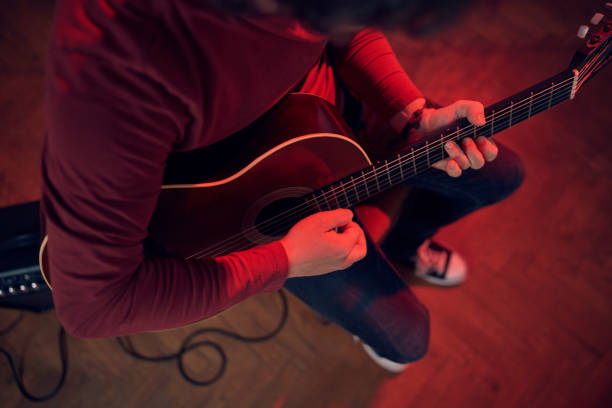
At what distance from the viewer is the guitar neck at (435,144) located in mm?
820

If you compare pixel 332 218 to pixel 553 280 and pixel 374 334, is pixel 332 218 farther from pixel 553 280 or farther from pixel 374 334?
pixel 553 280

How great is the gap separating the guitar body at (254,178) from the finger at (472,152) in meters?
0.23

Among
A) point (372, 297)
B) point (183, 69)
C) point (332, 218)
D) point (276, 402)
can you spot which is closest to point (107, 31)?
point (183, 69)

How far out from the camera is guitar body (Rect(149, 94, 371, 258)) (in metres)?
0.81

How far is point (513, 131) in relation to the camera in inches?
63.2

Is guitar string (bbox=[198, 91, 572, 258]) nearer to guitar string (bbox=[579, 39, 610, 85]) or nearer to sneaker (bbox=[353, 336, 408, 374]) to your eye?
guitar string (bbox=[579, 39, 610, 85])

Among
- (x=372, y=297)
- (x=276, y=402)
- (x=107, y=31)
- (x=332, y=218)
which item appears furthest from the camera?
(x=276, y=402)

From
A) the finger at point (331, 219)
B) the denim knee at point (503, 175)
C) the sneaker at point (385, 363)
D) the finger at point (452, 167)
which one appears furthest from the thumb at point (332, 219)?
the sneaker at point (385, 363)

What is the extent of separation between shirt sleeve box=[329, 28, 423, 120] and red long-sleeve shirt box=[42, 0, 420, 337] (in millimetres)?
286

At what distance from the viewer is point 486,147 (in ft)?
2.85

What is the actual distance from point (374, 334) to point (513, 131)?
1.14m

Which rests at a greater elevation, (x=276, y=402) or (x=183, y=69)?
(x=183, y=69)

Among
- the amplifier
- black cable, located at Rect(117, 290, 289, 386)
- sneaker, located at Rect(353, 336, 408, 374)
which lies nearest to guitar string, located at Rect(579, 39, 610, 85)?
sneaker, located at Rect(353, 336, 408, 374)

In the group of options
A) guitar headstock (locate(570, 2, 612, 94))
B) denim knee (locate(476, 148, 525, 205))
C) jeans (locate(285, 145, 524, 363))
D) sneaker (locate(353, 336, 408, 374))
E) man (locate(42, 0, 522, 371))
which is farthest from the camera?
sneaker (locate(353, 336, 408, 374))
